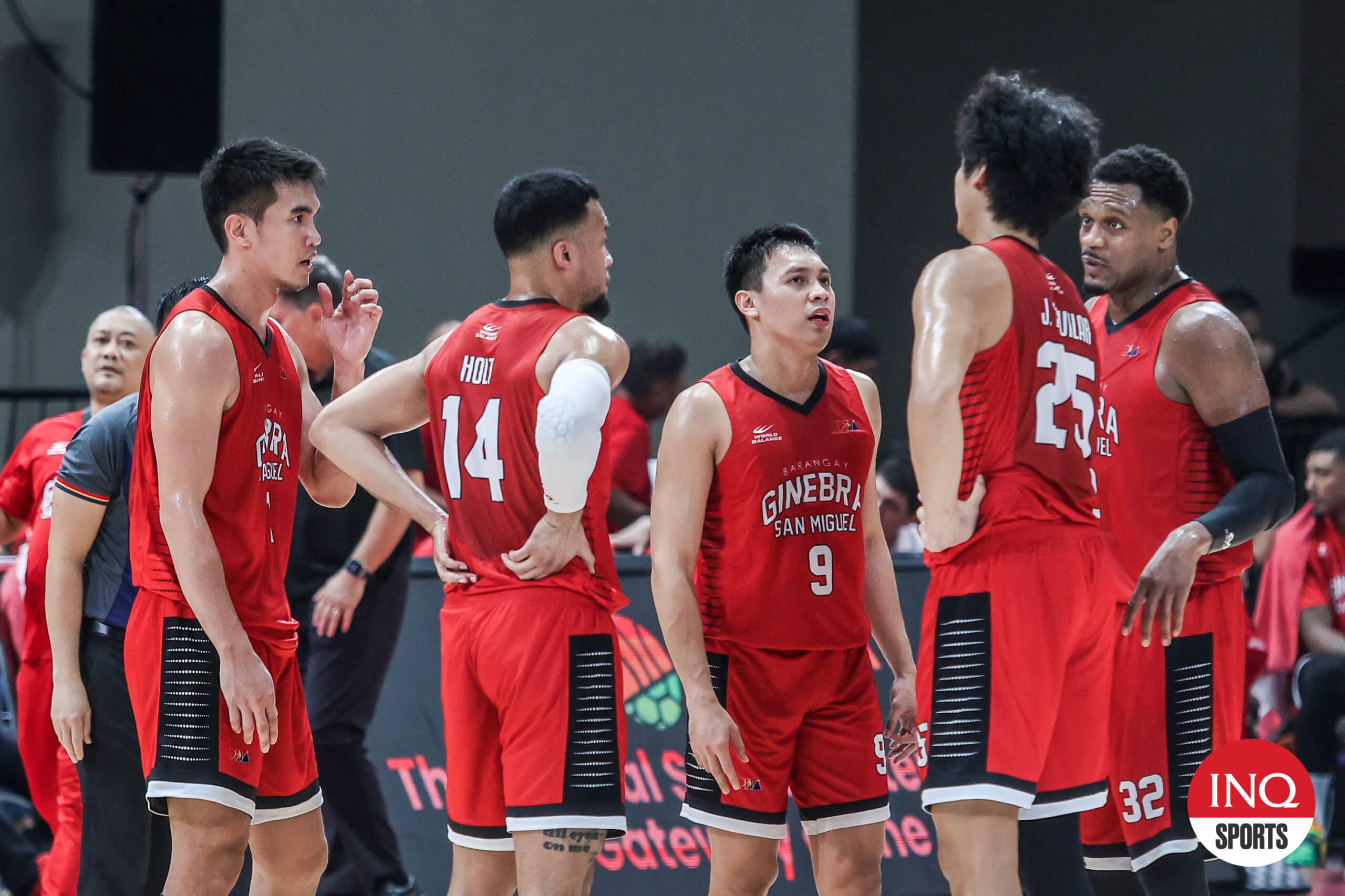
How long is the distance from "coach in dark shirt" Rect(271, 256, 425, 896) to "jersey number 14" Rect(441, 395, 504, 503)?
68.0 inches

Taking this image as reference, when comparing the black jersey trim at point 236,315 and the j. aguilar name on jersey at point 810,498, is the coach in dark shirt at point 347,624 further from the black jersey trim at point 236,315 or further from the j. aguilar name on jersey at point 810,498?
the j. aguilar name on jersey at point 810,498

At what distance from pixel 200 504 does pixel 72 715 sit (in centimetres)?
104

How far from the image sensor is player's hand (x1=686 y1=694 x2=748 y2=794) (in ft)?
12.6

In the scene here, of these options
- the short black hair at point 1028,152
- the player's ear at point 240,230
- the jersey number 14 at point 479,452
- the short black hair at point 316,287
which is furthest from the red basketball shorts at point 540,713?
the short black hair at point 316,287

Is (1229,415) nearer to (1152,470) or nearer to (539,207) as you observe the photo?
(1152,470)

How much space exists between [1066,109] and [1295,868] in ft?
13.5

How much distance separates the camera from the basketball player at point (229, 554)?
371 centimetres

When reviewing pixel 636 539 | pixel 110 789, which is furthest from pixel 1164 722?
pixel 636 539

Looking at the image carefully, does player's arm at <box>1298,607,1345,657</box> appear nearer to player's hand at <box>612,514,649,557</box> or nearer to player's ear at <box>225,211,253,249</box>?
player's hand at <box>612,514,649,557</box>

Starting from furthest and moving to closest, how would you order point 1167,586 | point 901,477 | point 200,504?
point 901,477, point 1167,586, point 200,504

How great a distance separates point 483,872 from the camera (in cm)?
400

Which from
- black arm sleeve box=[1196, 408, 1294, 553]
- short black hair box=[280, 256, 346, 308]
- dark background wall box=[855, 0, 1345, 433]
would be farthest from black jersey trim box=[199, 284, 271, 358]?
dark background wall box=[855, 0, 1345, 433]

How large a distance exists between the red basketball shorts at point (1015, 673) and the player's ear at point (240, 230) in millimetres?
1839

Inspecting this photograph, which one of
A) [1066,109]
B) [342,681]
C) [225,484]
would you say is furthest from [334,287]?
[1066,109]
